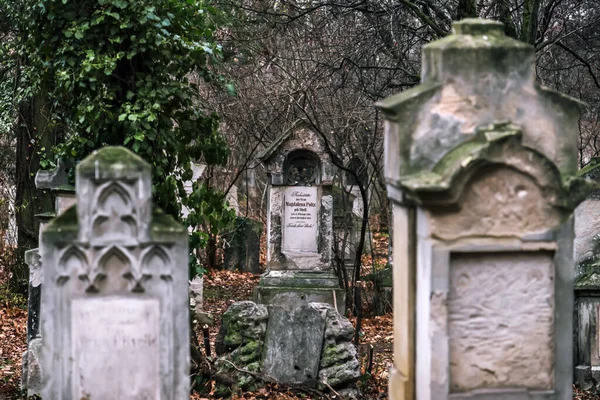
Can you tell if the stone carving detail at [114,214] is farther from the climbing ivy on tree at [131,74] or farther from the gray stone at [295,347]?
the gray stone at [295,347]

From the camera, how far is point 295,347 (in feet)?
29.2

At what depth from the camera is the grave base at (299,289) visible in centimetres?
1371

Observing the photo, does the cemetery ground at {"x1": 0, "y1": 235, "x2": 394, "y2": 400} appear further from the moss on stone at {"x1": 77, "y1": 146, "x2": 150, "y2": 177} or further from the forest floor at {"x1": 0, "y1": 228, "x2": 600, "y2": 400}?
the moss on stone at {"x1": 77, "y1": 146, "x2": 150, "y2": 177}

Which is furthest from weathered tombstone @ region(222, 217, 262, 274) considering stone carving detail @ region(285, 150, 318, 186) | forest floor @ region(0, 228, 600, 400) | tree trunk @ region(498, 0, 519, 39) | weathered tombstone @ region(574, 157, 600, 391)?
weathered tombstone @ region(574, 157, 600, 391)

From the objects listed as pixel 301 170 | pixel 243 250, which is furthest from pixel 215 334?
pixel 243 250

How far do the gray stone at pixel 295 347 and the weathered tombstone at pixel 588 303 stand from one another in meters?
2.82

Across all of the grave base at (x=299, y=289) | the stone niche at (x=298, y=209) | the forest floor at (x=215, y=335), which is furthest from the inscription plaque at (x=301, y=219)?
the forest floor at (x=215, y=335)

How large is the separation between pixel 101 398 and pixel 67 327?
447 mm

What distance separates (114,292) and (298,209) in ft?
30.8

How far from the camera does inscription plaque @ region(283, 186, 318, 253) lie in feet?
47.5

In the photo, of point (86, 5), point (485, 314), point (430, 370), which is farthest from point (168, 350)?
point (86, 5)

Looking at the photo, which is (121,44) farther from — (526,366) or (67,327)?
(526,366)

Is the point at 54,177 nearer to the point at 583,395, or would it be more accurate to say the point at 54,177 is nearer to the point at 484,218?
the point at 484,218

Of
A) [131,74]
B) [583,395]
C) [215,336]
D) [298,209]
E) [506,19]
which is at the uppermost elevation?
[506,19]
